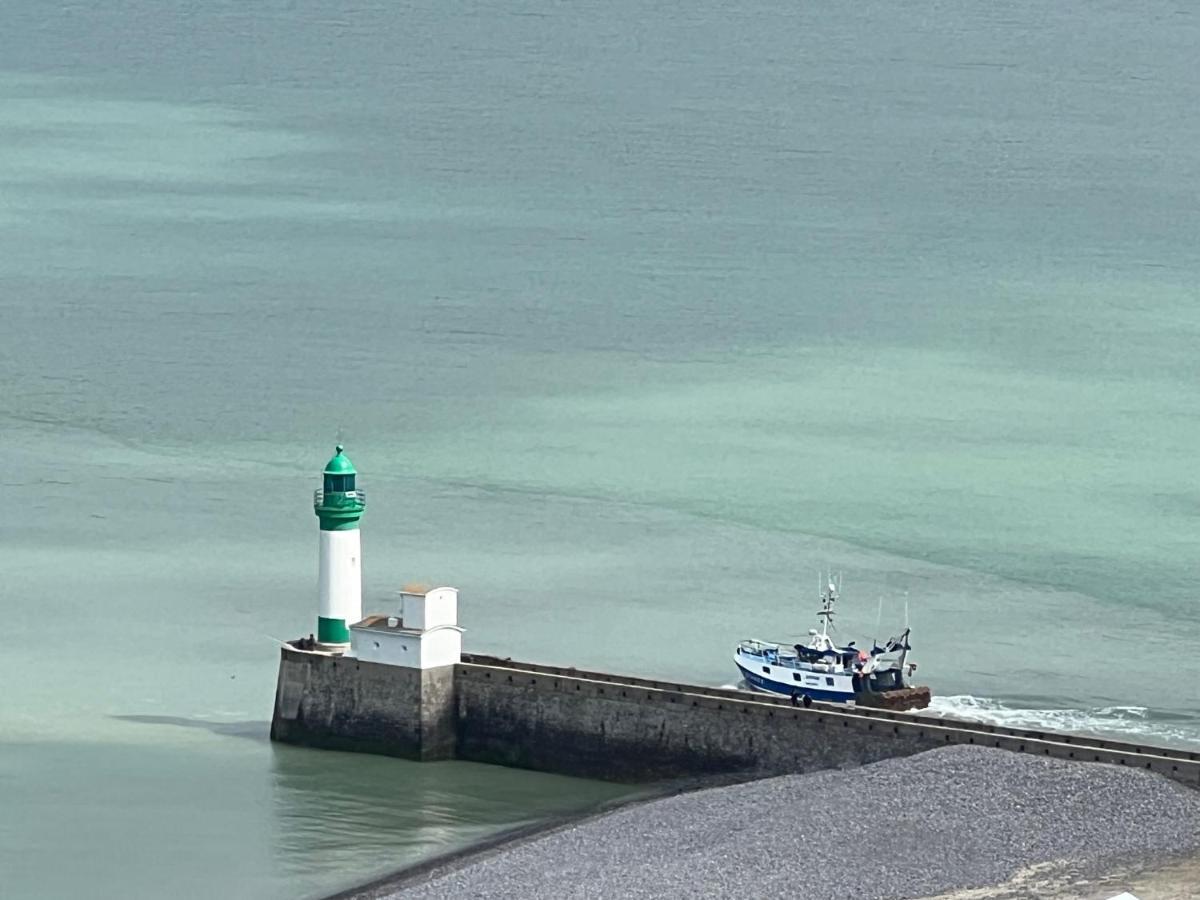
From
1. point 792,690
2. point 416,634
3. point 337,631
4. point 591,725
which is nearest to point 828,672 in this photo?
point 792,690

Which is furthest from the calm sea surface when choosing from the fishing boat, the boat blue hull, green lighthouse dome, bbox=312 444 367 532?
green lighthouse dome, bbox=312 444 367 532

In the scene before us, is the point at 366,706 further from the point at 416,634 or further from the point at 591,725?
the point at 591,725

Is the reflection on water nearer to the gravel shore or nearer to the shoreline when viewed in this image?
the shoreline

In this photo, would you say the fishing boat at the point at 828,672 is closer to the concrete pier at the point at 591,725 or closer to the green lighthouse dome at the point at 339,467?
the concrete pier at the point at 591,725

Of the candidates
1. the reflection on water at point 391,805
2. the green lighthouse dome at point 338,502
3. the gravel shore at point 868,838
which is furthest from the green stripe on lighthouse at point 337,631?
Result: the gravel shore at point 868,838

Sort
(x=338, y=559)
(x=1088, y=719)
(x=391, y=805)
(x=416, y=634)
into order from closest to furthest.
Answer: (x=391, y=805)
(x=416, y=634)
(x=338, y=559)
(x=1088, y=719)

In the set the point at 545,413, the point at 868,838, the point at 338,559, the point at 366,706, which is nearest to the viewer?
the point at 868,838
